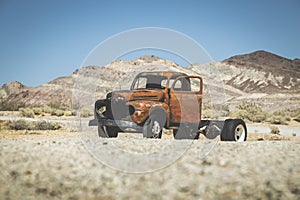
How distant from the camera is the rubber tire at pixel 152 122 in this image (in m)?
9.84

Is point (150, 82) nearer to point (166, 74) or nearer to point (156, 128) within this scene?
point (166, 74)

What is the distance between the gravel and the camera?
4656 millimetres

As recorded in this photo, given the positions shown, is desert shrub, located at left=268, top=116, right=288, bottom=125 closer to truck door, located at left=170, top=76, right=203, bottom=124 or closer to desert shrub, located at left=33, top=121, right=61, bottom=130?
desert shrub, located at left=33, top=121, right=61, bottom=130

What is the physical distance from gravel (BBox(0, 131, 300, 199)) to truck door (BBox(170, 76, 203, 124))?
4.51 metres

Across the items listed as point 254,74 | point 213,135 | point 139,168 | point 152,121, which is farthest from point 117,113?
point 254,74

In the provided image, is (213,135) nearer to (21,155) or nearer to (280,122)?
(21,155)

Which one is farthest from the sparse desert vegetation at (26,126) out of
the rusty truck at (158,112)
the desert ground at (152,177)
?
the desert ground at (152,177)

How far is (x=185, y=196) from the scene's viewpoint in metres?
4.54

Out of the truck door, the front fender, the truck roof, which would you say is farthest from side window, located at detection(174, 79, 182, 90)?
the front fender

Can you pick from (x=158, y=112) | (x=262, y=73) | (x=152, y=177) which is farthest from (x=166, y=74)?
(x=262, y=73)

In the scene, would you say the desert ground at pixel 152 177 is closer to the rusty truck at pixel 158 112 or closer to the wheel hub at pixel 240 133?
the rusty truck at pixel 158 112

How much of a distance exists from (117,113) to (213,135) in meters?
3.18

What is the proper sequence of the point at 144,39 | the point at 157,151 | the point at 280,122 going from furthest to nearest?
1. the point at 280,122
2. the point at 144,39
3. the point at 157,151

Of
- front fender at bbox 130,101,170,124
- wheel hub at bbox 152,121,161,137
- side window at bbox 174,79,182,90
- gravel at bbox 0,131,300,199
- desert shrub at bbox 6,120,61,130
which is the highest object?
side window at bbox 174,79,182,90
